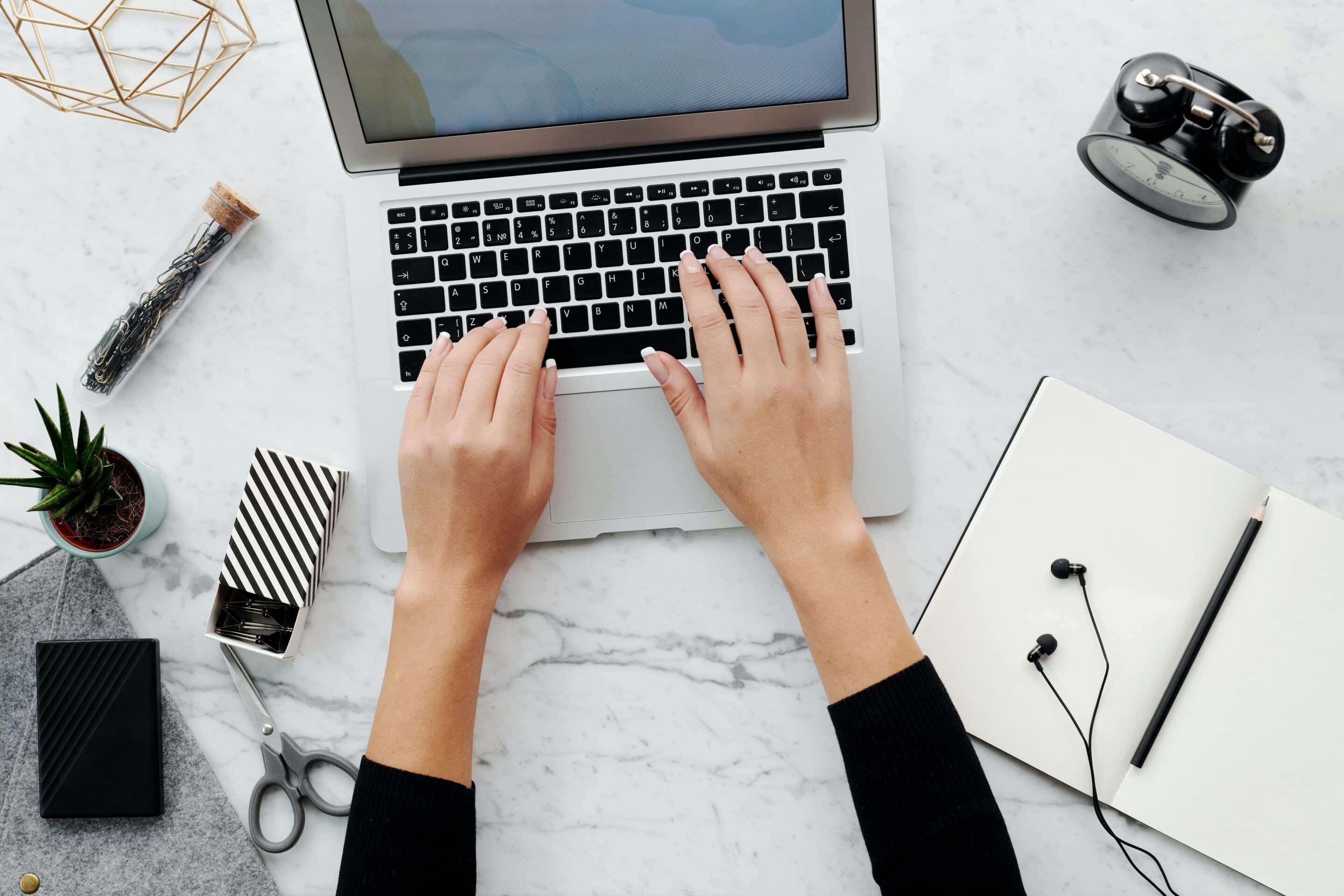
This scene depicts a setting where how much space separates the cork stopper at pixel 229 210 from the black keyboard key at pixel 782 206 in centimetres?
44

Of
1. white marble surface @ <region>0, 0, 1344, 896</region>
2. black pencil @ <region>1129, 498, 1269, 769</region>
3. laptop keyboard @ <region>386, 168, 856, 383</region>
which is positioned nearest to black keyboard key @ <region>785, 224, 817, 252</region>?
laptop keyboard @ <region>386, 168, 856, 383</region>

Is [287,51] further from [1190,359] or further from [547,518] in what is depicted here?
[1190,359]

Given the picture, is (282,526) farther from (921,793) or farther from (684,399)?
(921,793)

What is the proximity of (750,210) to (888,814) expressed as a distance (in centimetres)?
46

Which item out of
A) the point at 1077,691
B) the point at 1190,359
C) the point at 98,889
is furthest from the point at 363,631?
the point at 1190,359

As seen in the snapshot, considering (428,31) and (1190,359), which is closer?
(428,31)

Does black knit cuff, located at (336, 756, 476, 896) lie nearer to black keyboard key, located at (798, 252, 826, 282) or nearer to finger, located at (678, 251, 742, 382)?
finger, located at (678, 251, 742, 382)

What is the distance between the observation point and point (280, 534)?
28.4 inches

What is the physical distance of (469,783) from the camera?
2.22 feet

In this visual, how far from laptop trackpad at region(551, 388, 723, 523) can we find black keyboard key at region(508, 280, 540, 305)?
0.26 ft

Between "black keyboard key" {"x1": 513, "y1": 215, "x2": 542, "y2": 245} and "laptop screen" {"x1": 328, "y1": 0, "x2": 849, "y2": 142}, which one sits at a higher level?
"laptop screen" {"x1": 328, "y1": 0, "x2": 849, "y2": 142}

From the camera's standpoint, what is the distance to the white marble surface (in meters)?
0.72

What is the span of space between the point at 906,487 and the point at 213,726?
618mm

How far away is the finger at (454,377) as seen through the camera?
679 mm
